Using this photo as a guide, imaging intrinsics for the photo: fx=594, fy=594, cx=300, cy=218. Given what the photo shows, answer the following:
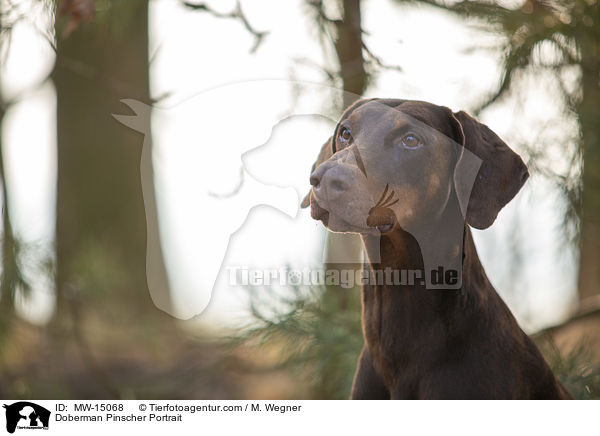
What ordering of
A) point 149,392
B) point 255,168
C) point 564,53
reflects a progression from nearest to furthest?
1. point 255,168
2. point 564,53
3. point 149,392

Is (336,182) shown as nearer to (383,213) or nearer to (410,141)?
(383,213)

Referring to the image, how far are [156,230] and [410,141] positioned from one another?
0.73m

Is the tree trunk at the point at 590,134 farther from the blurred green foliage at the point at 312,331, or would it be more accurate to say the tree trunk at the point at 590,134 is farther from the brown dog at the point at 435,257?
the blurred green foliage at the point at 312,331

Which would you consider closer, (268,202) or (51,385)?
(268,202)

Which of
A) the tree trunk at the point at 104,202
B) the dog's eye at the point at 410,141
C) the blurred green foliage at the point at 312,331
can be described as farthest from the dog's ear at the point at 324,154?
the tree trunk at the point at 104,202

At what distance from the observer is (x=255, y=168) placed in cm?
133

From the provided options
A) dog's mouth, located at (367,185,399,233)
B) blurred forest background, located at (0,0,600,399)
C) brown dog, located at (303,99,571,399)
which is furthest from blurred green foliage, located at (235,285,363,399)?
dog's mouth, located at (367,185,399,233)

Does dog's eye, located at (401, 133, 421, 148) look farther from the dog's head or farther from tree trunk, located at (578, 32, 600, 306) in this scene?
tree trunk, located at (578, 32, 600, 306)

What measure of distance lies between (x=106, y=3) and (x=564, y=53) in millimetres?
1460

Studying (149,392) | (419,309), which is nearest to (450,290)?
(419,309)

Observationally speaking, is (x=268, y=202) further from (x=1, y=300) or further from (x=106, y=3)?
(x=1, y=300)

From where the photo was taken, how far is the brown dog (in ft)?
4.50

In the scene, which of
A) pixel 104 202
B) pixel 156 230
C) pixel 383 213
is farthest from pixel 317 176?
pixel 104 202
